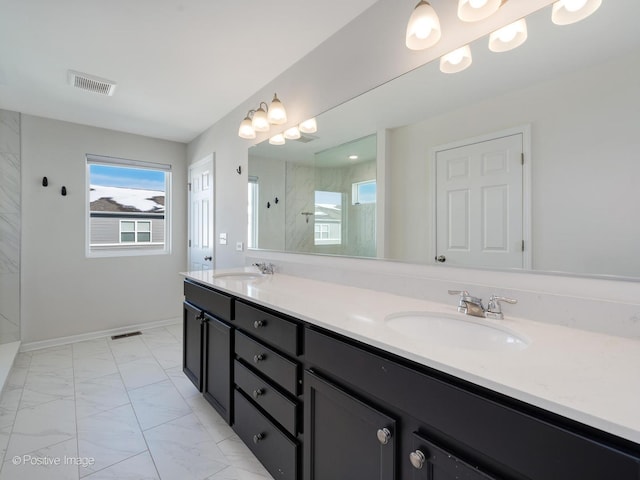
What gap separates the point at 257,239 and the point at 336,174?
1.03 meters

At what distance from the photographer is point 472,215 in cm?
123

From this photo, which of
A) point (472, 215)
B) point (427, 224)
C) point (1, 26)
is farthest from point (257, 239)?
point (1, 26)

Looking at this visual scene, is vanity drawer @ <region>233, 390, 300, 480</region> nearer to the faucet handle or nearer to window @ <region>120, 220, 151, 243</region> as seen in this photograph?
the faucet handle

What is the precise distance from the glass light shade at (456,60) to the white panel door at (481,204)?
34 centimetres

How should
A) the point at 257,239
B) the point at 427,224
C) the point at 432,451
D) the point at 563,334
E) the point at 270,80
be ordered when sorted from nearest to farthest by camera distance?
1. the point at 432,451
2. the point at 563,334
3. the point at 427,224
4. the point at 270,80
5. the point at 257,239

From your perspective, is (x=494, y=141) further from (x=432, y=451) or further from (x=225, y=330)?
(x=225, y=330)

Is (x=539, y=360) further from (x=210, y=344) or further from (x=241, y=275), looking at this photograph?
(x=241, y=275)

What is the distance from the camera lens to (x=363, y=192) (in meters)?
1.66

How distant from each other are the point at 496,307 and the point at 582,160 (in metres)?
0.55

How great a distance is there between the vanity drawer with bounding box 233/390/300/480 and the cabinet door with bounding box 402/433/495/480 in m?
0.59

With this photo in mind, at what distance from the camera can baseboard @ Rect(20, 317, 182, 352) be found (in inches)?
116

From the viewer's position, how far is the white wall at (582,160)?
34.9 inches

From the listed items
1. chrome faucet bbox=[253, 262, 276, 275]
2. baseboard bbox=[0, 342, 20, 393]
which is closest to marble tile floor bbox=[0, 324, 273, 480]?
baseboard bbox=[0, 342, 20, 393]

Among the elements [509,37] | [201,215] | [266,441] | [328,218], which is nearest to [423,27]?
[509,37]
